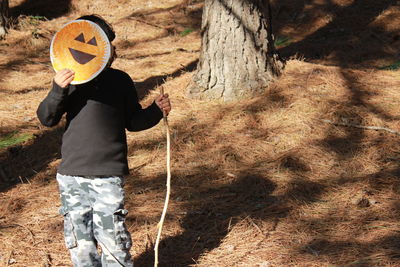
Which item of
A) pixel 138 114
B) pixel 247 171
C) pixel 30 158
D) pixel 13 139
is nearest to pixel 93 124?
pixel 138 114

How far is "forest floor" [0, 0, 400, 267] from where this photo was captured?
419 centimetres

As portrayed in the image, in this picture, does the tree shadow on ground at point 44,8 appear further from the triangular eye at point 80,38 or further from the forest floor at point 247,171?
the triangular eye at point 80,38

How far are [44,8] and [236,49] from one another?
6.92 m

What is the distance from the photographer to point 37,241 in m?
4.43

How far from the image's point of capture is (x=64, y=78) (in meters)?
3.11

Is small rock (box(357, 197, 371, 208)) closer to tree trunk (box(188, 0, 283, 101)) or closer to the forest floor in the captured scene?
the forest floor

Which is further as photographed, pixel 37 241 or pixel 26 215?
pixel 26 215

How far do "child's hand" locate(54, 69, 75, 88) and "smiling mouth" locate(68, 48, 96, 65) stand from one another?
0.11m

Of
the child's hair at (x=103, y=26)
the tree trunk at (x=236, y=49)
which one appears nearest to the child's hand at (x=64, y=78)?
the child's hair at (x=103, y=26)

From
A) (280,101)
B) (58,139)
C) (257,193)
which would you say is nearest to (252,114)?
(280,101)

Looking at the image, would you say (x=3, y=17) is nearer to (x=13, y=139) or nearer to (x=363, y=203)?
(x=13, y=139)

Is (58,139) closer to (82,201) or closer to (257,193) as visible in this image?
(257,193)

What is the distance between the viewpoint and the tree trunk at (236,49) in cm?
641

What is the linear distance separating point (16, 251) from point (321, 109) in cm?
354
